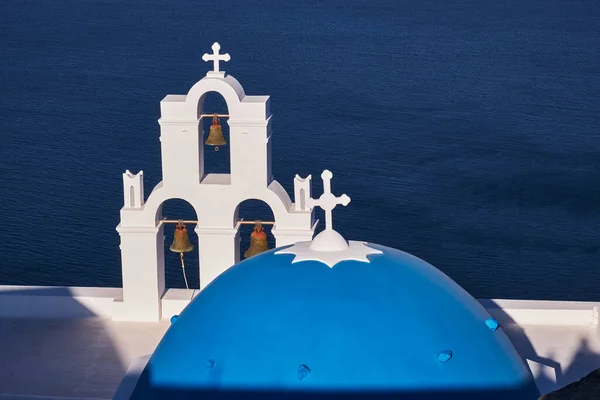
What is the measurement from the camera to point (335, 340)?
27.5 ft

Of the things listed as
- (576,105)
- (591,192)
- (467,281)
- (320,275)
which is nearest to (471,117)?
(576,105)

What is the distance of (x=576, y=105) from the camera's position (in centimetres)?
4244

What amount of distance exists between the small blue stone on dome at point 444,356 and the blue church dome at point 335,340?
0.04ft

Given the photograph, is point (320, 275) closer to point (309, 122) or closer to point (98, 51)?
point (309, 122)

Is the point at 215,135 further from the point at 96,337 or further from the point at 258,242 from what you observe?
the point at 96,337

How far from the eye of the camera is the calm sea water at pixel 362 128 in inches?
1160

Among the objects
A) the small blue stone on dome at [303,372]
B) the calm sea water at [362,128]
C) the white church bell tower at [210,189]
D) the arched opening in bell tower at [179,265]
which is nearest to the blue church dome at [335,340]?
the small blue stone on dome at [303,372]

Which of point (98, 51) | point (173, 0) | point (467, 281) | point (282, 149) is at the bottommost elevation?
point (467, 281)

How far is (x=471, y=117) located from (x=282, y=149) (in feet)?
26.1

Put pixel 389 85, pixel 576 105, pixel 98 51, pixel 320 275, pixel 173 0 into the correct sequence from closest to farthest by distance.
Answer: pixel 320 275 < pixel 576 105 < pixel 389 85 < pixel 98 51 < pixel 173 0

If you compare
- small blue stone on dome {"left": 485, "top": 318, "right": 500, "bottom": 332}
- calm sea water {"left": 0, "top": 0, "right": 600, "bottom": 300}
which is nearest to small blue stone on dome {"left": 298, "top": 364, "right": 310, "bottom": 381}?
small blue stone on dome {"left": 485, "top": 318, "right": 500, "bottom": 332}

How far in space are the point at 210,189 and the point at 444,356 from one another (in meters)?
5.84

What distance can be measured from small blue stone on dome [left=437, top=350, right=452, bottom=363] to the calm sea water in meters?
18.0

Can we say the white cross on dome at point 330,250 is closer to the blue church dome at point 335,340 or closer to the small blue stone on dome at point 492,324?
the blue church dome at point 335,340
